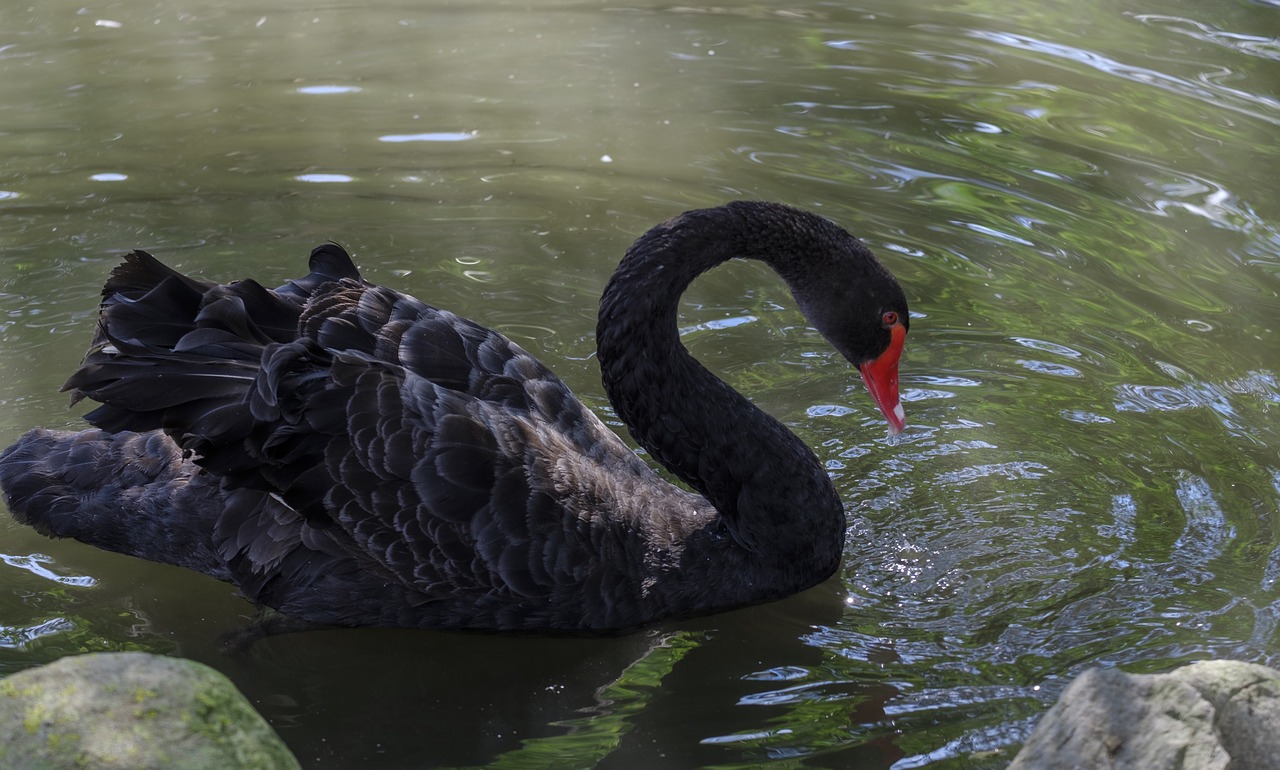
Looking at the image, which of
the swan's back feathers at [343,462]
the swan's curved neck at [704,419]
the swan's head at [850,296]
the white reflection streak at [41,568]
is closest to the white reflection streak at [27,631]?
the white reflection streak at [41,568]

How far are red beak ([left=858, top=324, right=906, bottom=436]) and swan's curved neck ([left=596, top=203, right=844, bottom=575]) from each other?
0.36 m

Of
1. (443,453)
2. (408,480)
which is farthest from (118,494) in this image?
(443,453)

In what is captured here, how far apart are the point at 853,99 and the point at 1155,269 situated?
101 inches

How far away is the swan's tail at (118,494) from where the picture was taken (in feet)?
14.3

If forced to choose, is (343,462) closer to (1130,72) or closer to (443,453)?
(443,453)

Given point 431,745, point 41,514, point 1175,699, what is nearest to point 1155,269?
point 1175,699

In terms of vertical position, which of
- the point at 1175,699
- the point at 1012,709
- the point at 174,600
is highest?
the point at 1175,699

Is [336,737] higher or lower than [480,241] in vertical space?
lower

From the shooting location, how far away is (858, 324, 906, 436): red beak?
4.63 metres

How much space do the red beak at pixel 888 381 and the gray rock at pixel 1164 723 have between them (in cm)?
156

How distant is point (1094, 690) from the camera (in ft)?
10.3

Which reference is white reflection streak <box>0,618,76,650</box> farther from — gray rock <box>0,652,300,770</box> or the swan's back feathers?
gray rock <box>0,652,300,770</box>

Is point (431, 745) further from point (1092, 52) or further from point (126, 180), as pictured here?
point (1092, 52)

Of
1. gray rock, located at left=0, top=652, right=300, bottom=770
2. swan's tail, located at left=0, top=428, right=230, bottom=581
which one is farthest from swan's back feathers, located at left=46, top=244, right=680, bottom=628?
gray rock, located at left=0, top=652, right=300, bottom=770
